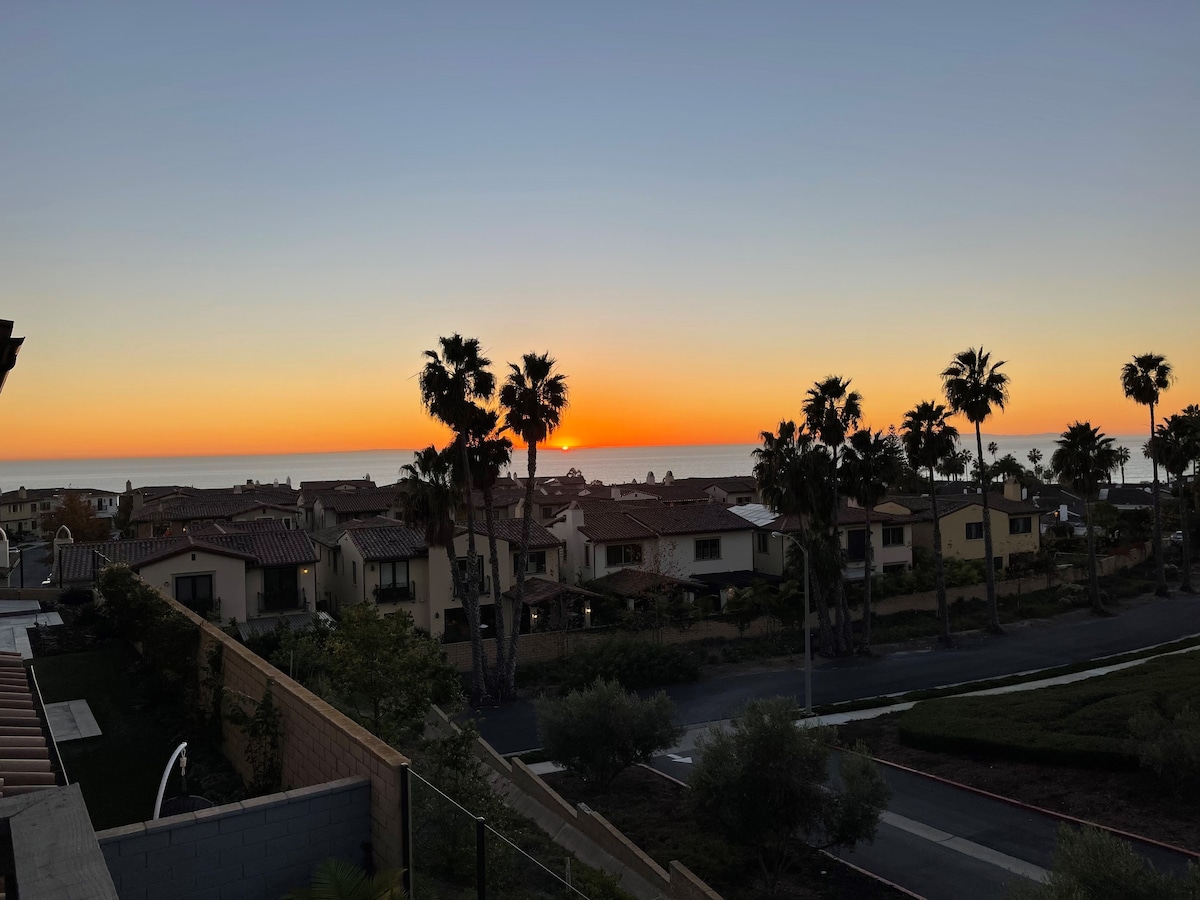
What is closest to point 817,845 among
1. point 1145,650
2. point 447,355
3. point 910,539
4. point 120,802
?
point 120,802

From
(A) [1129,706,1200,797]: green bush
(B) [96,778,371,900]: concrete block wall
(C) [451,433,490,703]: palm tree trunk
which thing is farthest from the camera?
(C) [451,433,490,703]: palm tree trunk

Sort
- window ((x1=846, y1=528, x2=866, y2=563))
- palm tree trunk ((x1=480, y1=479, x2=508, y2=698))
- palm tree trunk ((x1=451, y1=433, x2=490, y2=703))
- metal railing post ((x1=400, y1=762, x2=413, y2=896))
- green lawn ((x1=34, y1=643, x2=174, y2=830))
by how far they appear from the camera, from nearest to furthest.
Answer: metal railing post ((x1=400, y1=762, x2=413, y2=896)), green lawn ((x1=34, y1=643, x2=174, y2=830)), palm tree trunk ((x1=451, y1=433, x2=490, y2=703)), palm tree trunk ((x1=480, y1=479, x2=508, y2=698)), window ((x1=846, y1=528, x2=866, y2=563))

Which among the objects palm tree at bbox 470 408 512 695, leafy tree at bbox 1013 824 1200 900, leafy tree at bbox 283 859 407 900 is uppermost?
palm tree at bbox 470 408 512 695

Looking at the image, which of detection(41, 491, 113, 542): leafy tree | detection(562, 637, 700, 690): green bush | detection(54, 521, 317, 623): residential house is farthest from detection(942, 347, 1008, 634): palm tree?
detection(41, 491, 113, 542): leafy tree

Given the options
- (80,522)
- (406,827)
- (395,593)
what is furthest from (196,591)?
(80,522)

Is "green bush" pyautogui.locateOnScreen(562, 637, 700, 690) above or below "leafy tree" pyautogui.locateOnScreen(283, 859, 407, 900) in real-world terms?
below

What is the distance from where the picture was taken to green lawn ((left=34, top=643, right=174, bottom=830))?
41.4ft

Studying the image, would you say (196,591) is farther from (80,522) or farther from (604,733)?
(80,522)

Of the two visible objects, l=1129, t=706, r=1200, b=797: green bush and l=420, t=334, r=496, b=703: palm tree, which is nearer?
l=1129, t=706, r=1200, b=797: green bush

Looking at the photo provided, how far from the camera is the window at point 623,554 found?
4981 cm

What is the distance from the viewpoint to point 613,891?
13.4 metres

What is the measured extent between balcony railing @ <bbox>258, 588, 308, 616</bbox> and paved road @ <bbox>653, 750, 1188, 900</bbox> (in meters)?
28.6

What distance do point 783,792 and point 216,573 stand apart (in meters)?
29.7

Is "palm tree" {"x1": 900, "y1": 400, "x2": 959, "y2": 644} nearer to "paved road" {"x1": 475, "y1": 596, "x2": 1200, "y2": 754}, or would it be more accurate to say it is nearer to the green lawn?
"paved road" {"x1": 475, "y1": 596, "x2": 1200, "y2": 754}
